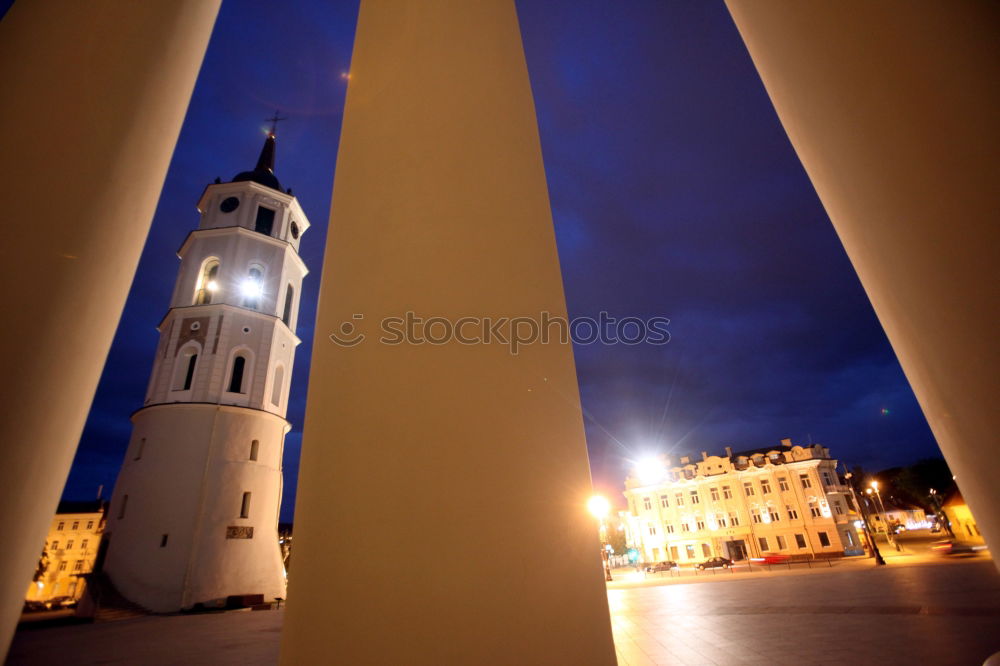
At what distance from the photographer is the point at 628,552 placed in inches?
2361

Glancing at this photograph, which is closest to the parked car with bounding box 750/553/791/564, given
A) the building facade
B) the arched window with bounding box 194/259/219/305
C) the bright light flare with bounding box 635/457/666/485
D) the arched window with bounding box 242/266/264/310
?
the building facade

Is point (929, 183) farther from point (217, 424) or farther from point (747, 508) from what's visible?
point (747, 508)

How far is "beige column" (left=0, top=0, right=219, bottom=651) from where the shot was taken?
120 centimetres

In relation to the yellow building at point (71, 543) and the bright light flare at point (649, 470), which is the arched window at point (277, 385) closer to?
the bright light flare at point (649, 470)

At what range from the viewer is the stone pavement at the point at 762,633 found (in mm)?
5035

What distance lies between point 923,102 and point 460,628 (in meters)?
2.13

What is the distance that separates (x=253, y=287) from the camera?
24.0 m

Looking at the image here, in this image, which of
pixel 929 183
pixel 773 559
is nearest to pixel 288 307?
pixel 929 183

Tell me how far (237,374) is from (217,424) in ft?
9.17

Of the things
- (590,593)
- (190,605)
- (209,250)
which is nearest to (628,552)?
(190,605)

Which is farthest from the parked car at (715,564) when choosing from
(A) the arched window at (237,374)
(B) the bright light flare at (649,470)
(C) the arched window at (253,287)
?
(C) the arched window at (253,287)

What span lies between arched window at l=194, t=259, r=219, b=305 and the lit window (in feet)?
32.2

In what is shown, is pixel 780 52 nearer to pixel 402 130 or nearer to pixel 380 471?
pixel 402 130

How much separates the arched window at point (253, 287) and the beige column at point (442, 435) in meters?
24.7
